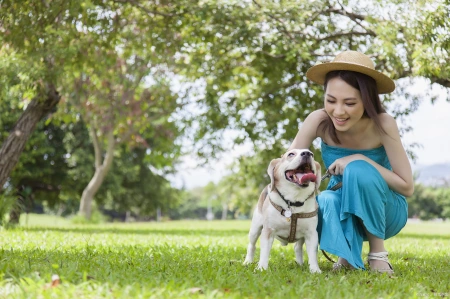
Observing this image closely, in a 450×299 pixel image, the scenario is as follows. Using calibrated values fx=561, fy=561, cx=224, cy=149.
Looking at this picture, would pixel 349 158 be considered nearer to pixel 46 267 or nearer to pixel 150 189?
pixel 46 267

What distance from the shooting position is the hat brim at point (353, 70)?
4.50m

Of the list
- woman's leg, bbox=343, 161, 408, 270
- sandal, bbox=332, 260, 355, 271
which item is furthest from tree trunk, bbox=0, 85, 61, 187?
woman's leg, bbox=343, 161, 408, 270

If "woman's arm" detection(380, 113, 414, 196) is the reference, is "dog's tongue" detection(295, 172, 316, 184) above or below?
below

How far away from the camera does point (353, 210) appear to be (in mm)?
4488

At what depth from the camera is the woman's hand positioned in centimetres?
465

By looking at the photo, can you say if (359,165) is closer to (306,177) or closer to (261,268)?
(306,177)

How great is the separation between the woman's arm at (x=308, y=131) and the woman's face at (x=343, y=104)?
35 centimetres

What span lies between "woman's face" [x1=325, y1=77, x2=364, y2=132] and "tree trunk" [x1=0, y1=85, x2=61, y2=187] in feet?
27.2

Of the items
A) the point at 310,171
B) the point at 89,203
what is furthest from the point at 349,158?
the point at 89,203

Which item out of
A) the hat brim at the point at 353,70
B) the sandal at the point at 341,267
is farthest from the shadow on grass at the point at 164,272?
the hat brim at the point at 353,70

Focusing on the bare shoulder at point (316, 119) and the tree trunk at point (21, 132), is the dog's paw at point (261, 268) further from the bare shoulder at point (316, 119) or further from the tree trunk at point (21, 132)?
the tree trunk at point (21, 132)

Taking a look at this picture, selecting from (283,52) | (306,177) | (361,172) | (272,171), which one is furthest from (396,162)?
(283,52)

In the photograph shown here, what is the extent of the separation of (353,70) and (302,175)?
1.01 meters

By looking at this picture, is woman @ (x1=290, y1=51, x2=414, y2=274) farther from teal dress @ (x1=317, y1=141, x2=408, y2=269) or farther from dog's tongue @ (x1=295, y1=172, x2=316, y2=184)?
dog's tongue @ (x1=295, y1=172, x2=316, y2=184)
